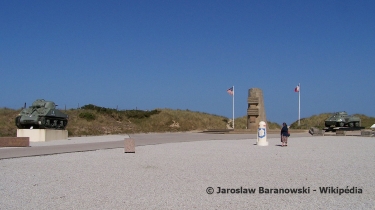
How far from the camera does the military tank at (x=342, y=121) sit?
3631cm

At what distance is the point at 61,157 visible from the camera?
44.9 feet

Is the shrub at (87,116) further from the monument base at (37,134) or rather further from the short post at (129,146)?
the short post at (129,146)

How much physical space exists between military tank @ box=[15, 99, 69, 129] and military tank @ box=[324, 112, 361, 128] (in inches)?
904

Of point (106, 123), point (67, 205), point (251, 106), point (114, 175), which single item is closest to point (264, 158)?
point (114, 175)

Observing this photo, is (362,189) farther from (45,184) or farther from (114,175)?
(45,184)

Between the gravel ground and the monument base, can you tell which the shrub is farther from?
the gravel ground

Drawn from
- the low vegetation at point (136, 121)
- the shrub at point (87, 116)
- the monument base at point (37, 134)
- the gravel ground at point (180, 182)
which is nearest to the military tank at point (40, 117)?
the monument base at point (37, 134)

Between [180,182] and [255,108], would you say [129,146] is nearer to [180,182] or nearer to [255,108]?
[180,182]

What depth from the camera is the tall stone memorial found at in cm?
3509

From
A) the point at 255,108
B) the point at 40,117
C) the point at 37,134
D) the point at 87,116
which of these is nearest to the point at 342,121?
the point at 255,108

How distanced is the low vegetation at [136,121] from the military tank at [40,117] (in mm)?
6894

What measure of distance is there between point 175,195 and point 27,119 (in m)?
21.2

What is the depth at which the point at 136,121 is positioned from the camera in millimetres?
48500

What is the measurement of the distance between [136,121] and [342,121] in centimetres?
2303
